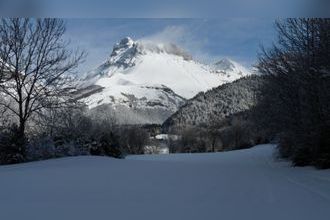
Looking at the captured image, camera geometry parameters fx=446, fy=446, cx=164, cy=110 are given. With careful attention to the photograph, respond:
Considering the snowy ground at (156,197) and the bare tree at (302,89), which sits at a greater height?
the bare tree at (302,89)

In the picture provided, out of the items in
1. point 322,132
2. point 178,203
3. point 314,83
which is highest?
point 314,83

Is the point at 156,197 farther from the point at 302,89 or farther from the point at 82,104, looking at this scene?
the point at 82,104

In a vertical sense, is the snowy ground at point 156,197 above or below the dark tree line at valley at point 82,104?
below

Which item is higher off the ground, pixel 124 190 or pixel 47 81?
pixel 47 81

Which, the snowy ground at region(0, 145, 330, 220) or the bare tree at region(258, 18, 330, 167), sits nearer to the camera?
the snowy ground at region(0, 145, 330, 220)

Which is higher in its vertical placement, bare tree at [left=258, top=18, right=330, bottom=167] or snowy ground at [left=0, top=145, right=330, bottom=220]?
bare tree at [left=258, top=18, right=330, bottom=167]

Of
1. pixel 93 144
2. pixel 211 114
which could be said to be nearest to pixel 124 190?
pixel 93 144

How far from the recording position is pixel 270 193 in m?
10.0

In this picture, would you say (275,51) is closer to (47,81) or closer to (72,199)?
(47,81)

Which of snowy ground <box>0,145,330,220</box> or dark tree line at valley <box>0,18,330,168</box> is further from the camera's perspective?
dark tree line at valley <box>0,18,330,168</box>

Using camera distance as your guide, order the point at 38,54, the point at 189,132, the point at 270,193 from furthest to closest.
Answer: the point at 189,132 < the point at 38,54 < the point at 270,193

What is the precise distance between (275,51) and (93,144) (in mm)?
12767

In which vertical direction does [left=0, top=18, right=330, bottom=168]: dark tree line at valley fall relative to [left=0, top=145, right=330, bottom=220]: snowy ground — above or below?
above

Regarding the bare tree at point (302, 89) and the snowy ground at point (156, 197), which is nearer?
the snowy ground at point (156, 197)
